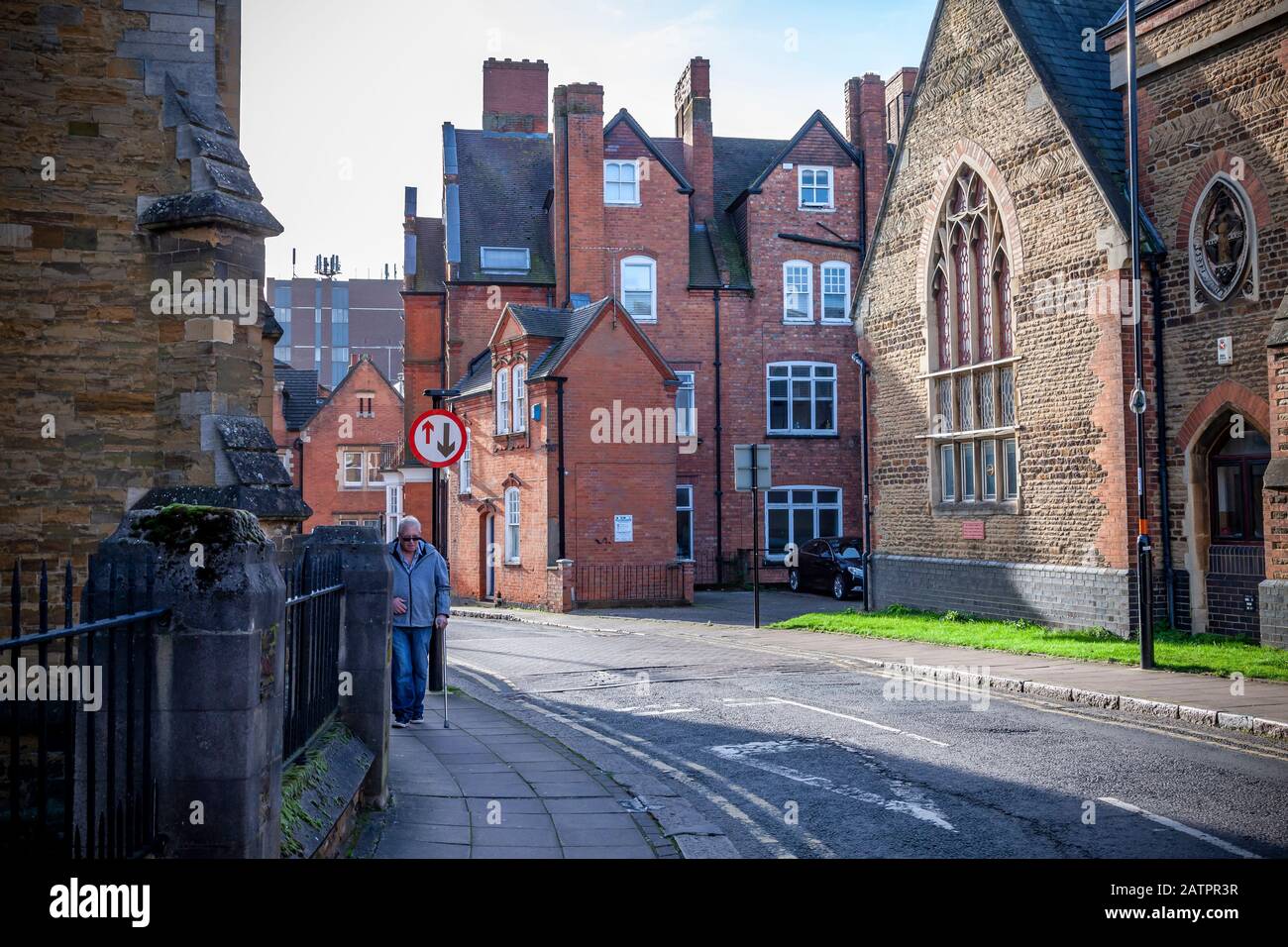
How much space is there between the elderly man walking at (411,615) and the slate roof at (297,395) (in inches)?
1914

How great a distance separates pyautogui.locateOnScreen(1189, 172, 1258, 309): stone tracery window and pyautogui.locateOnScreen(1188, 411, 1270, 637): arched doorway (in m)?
1.76

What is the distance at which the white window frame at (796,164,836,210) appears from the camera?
37866 millimetres

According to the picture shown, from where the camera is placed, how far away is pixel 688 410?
3681 cm

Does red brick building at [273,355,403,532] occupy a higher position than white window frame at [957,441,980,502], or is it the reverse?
red brick building at [273,355,403,532]

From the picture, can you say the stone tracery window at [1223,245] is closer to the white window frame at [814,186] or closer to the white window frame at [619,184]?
the white window frame at [814,186]

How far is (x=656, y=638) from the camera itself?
2083 cm

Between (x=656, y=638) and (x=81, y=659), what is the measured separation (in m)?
17.1

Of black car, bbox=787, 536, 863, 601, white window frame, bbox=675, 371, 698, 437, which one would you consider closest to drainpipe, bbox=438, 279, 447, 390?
white window frame, bbox=675, 371, 698, 437

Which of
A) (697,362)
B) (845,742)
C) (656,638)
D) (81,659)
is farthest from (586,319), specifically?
(81,659)

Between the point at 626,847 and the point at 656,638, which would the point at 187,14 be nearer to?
the point at 626,847

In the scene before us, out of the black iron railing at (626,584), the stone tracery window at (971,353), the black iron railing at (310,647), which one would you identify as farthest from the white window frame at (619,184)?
the black iron railing at (310,647)

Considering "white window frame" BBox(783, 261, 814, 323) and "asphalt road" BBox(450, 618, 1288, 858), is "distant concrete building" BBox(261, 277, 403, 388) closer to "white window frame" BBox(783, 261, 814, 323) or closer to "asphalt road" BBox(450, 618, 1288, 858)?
"white window frame" BBox(783, 261, 814, 323)

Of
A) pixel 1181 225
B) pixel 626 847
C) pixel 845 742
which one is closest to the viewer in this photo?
pixel 626 847

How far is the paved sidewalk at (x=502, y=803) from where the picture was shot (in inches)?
257
